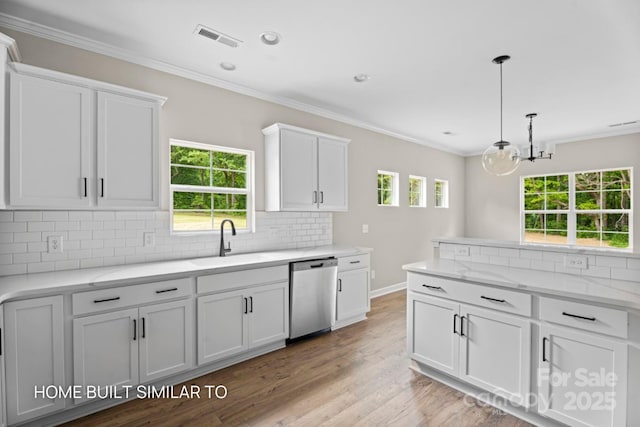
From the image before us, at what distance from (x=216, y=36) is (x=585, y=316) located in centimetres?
311

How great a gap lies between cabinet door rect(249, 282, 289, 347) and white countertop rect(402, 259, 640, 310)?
127 cm

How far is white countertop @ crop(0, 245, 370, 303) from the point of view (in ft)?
6.29

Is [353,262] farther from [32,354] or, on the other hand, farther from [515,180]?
[515,180]

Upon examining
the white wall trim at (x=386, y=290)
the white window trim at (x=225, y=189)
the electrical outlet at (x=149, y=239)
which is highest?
the white window trim at (x=225, y=189)

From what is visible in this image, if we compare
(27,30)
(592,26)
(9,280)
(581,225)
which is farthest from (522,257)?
(581,225)

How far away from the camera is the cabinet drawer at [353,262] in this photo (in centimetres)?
362

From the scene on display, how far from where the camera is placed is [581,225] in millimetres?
5711

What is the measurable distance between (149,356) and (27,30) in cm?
255

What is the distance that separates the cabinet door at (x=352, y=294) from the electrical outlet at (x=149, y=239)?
193cm

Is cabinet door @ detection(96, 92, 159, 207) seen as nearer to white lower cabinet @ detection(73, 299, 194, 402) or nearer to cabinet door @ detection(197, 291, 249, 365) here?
white lower cabinet @ detection(73, 299, 194, 402)

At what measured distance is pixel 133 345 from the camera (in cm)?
223

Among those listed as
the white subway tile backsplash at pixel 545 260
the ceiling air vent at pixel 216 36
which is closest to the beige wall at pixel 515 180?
the white subway tile backsplash at pixel 545 260

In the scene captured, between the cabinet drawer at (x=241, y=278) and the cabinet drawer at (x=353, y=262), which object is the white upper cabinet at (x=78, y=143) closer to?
the cabinet drawer at (x=241, y=278)

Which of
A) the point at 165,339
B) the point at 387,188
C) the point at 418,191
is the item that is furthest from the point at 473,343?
the point at 418,191
